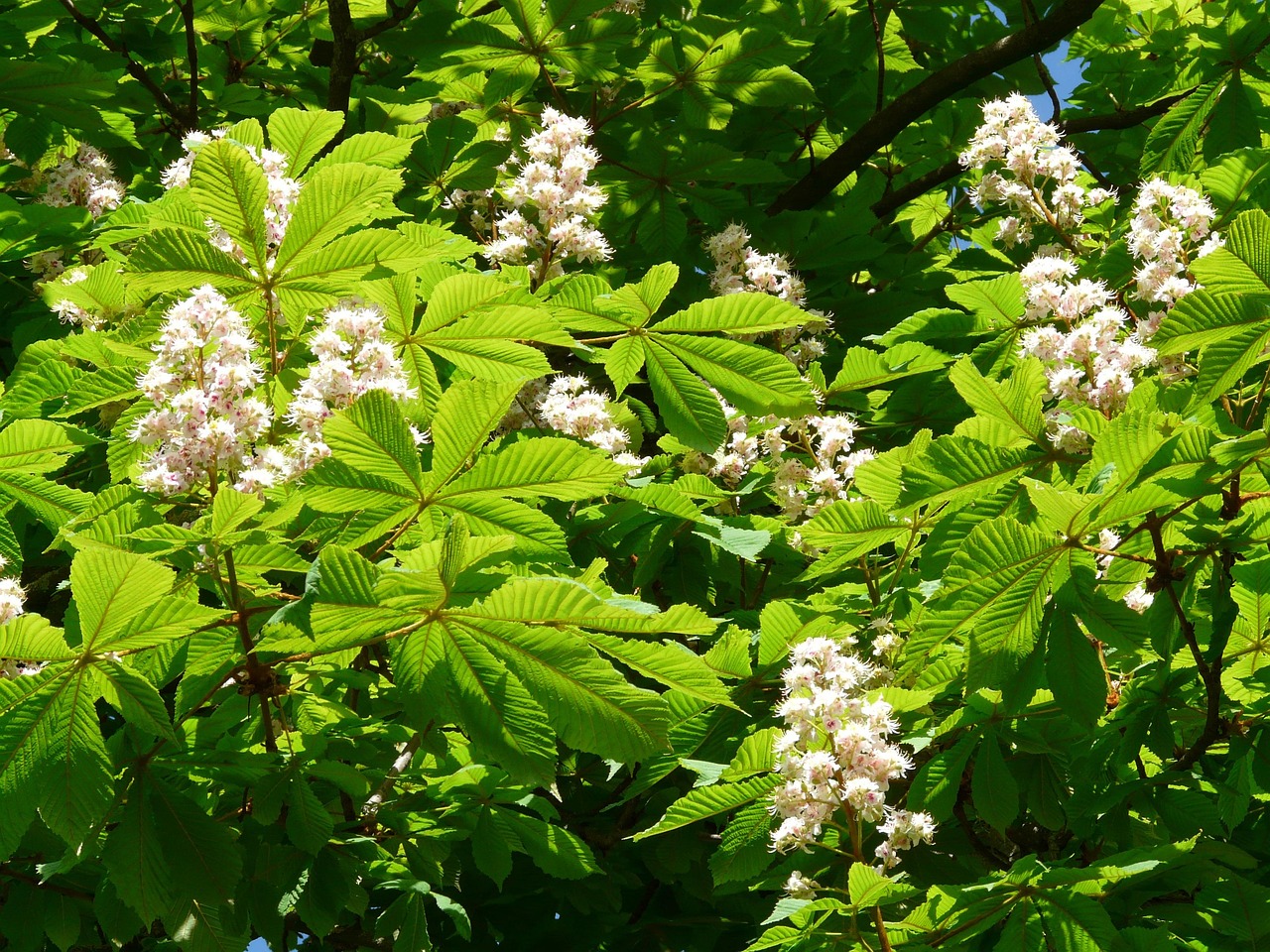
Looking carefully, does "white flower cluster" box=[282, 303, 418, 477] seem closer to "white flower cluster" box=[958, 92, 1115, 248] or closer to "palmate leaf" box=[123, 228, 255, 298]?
"palmate leaf" box=[123, 228, 255, 298]

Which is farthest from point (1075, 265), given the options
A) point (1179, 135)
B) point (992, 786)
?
point (992, 786)

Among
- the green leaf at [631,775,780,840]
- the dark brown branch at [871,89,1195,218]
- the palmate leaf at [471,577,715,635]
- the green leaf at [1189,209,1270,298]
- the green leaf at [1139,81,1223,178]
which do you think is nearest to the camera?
the palmate leaf at [471,577,715,635]

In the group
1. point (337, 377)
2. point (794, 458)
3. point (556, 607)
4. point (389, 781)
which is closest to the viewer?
point (556, 607)

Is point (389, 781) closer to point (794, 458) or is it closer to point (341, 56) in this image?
point (794, 458)

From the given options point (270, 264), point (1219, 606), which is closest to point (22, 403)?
point (270, 264)

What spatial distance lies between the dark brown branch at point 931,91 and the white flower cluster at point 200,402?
314 centimetres

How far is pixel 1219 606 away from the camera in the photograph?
7.67 feet

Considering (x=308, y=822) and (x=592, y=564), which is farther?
(x=308, y=822)

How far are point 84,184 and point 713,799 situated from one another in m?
2.81

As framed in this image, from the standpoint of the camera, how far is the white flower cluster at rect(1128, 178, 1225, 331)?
3.00m

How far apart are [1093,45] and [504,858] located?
4365mm

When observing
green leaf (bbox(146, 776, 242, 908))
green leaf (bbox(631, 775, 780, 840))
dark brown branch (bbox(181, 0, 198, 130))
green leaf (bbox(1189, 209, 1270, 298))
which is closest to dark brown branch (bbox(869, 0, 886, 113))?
dark brown branch (bbox(181, 0, 198, 130))

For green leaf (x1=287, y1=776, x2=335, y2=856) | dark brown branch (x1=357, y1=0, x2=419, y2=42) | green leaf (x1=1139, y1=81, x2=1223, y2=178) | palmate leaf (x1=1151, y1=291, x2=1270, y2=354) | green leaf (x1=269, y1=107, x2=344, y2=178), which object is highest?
green leaf (x1=1139, y1=81, x2=1223, y2=178)

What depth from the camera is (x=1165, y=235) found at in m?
3.04
